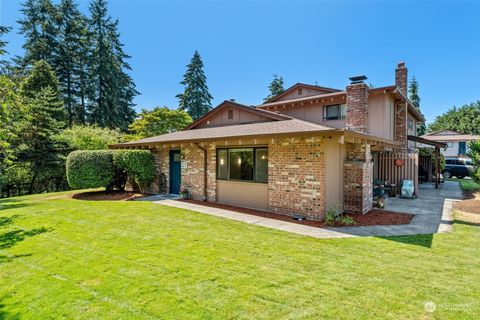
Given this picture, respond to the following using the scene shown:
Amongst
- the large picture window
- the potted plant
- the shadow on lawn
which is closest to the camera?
the shadow on lawn

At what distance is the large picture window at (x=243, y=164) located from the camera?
8508mm

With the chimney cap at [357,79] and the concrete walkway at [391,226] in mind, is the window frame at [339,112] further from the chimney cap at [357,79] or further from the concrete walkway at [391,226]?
the concrete walkway at [391,226]

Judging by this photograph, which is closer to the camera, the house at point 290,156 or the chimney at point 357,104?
the house at point 290,156

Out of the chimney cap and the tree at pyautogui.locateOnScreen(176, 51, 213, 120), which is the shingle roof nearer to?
the chimney cap

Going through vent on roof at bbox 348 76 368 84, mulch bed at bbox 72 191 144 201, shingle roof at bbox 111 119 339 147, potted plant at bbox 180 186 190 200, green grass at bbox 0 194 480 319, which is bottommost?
green grass at bbox 0 194 480 319

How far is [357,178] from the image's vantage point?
8180 millimetres

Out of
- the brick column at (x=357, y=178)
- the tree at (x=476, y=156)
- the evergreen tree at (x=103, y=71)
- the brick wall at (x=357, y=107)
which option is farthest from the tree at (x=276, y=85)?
the brick column at (x=357, y=178)

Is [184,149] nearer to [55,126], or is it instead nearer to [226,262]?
[226,262]

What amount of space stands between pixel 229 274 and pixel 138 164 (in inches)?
374

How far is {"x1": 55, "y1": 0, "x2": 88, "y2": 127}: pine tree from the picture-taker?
28.8 m

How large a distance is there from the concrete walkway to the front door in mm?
1562

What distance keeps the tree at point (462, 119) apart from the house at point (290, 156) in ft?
159

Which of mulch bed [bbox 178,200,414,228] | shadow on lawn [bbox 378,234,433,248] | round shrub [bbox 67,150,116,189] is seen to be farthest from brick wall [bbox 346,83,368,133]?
round shrub [bbox 67,150,116,189]

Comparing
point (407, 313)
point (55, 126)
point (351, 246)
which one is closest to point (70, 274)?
point (407, 313)
